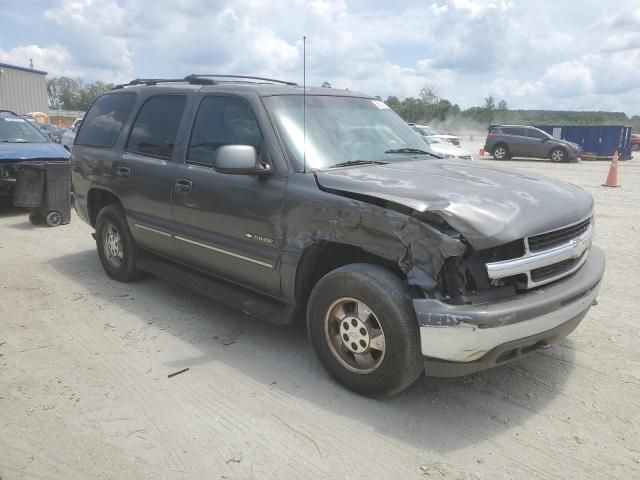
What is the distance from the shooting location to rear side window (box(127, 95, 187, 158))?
4688 mm

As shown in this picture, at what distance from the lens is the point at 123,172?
16.9 feet

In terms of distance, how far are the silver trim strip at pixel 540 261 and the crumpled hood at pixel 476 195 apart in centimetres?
13

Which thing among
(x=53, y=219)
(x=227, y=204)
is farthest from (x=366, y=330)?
(x=53, y=219)

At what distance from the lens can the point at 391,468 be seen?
2.71 meters

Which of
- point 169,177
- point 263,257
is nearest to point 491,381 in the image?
point 263,257

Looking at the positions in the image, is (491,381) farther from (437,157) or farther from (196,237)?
(196,237)

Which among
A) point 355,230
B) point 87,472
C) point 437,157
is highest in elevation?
point 437,157

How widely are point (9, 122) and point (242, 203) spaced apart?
840cm

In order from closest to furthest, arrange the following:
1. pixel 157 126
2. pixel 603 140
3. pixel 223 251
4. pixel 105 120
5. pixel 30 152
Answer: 1. pixel 223 251
2. pixel 157 126
3. pixel 105 120
4. pixel 30 152
5. pixel 603 140

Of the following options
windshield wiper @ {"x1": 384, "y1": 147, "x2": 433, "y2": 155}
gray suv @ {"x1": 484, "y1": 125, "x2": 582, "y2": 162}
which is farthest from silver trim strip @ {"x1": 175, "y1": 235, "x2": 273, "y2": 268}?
gray suv @ {"x1": 484, "y1": 125, "x2": 582, "y2": 162}

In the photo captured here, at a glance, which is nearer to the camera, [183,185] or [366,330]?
[366,330]

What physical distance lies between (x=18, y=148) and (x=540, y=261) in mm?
9128

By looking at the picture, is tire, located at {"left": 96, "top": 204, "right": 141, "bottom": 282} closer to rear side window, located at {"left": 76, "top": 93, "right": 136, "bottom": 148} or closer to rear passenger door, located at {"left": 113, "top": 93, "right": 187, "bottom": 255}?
rear passenger door, located at {"left": 113, "top": 93, "right": 187, "bottom": 255}

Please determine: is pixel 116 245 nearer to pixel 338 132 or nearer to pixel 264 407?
pixel 338 132
